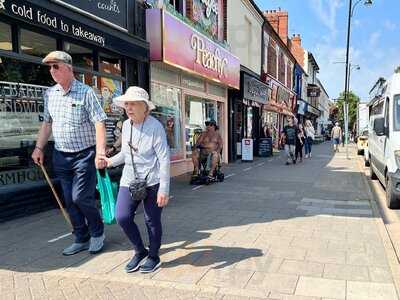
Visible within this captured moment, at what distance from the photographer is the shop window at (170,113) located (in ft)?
39.4

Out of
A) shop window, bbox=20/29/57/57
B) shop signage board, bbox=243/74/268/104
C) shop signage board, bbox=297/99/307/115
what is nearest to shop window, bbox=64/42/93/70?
shop window, bbox=20/29/57/57

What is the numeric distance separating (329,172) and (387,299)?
11.0 m

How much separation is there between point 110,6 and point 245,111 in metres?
12.8

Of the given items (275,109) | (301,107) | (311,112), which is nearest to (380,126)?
(275,109)

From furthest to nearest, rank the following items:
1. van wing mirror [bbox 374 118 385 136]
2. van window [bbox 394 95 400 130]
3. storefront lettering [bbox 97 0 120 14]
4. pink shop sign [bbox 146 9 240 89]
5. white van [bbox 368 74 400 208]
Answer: pink shop sign [bbox 146 9 240 89]
storefront lettering [bbox 97 0 120 14]
van wing mirror [bbox 374 118 385 136]
van window [bbox 394 95 400 130]
white van [bbox 368 74 400 208]

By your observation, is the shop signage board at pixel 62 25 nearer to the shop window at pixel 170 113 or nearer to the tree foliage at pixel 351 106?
the shop window at pixel 170 113

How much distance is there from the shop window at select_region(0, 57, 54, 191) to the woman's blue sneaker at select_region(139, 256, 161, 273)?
3.14 m

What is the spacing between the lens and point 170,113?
42.5 feet

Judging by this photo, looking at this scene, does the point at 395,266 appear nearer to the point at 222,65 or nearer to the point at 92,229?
the point at 92,229

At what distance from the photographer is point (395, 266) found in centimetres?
487

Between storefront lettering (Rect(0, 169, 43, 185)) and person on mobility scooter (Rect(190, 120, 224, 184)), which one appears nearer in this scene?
storefront lettering (Rect(0, 169, 43, 185))

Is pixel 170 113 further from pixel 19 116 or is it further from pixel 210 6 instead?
pixel 19 116

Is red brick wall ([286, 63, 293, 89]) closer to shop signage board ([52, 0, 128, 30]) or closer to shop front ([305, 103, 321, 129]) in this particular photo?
shop front ([305, 103, 321, 129])

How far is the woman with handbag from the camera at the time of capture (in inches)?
171
